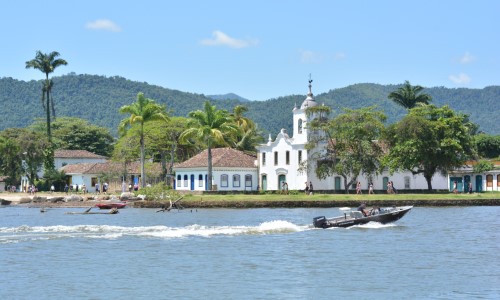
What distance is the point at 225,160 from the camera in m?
92.2

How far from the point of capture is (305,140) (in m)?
87.4

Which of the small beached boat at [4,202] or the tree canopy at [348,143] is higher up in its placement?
the tree canopy at [348,143]

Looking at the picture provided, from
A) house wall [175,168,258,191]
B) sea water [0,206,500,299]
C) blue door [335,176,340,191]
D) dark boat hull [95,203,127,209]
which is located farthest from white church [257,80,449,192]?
sea water [0,206,500,299]

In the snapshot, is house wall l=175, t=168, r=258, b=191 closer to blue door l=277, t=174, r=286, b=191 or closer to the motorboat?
blue door l=277, t=174, r=286, b=191

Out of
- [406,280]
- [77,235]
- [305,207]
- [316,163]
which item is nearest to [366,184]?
[316,163]

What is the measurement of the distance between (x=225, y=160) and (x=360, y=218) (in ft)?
144

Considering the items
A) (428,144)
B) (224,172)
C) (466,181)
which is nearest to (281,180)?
(224,172)

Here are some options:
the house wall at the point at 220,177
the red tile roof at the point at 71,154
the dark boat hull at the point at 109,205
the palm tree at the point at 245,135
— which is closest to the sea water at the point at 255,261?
the dark boat hull at the point at 109,205

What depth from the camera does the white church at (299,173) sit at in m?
87.6

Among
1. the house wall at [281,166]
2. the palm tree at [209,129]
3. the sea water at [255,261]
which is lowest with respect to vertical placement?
the sea water at [255,261]

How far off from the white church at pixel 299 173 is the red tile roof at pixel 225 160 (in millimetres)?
2155

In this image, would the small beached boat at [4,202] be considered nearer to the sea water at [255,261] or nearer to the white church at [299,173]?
the white church at [299,173]

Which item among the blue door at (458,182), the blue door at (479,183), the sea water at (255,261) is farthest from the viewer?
the blue door at (458,182)

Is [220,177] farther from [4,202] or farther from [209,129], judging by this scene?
[4,202]
